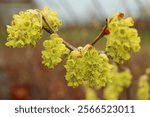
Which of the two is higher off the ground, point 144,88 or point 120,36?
point 120,36

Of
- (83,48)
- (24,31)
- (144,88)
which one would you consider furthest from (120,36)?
(144,88)

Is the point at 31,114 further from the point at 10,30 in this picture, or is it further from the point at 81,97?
the point at 81,97

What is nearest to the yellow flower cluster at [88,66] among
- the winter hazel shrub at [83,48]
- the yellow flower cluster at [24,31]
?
the winter hazel shrub at [83,48]

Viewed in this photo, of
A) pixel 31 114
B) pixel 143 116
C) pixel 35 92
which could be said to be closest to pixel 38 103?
pixel 31 114

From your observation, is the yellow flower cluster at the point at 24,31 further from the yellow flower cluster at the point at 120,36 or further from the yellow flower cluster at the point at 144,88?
the yellow flower cluster at the point at 144,88

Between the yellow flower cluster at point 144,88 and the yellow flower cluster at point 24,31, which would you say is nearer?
the yellow flower cluster at point 24,31

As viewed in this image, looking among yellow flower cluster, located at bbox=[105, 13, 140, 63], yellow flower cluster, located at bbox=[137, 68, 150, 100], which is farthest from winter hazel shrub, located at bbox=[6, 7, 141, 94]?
yellow flower cluster, located at bbox=[137, 68, 150, 100]

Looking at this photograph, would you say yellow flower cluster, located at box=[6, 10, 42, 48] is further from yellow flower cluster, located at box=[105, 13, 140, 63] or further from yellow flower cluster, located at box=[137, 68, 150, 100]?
yellow flower cluster, located at box=[137, 68, 150, 100]

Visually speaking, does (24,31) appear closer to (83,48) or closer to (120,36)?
(83,48)
